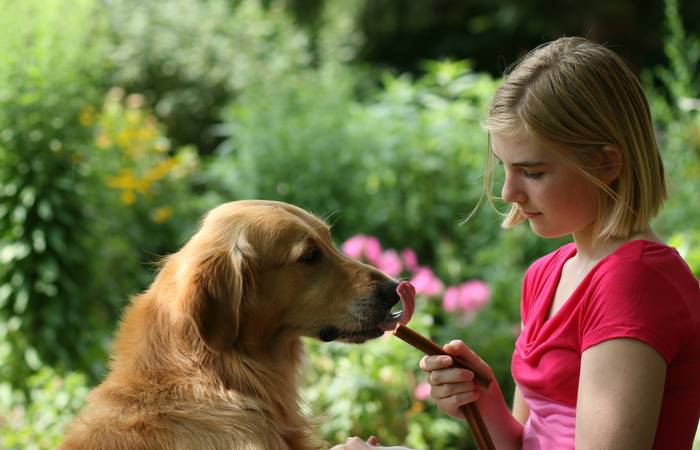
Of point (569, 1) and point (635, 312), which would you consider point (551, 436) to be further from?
point (569, 1)

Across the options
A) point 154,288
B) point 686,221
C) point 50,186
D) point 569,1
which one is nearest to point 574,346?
point 154,288

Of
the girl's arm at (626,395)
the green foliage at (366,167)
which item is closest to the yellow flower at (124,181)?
the green foliage at (366,167)

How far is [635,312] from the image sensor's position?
78.0 inches

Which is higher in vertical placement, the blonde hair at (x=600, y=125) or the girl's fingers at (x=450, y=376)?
the blonde hair at (x=600, y=125)

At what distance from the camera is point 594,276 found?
2.12m

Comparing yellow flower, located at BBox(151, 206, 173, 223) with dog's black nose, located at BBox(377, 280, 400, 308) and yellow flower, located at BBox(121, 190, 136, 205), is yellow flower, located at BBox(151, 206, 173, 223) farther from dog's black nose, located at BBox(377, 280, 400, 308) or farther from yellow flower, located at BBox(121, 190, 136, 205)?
dog's black nose, located at BBox(377, 280, 400, 308)

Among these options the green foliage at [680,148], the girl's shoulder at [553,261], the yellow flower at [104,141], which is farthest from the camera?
the yellow flower at [104,141]

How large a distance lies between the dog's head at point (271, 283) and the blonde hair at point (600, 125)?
978 millimetres

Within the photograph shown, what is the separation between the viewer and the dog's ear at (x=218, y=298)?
2.76 meters

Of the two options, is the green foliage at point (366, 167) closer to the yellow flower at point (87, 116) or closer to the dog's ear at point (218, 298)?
the yellow flower at point (87, 116)

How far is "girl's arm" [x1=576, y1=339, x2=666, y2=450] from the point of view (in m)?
1.96

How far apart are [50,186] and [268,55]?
6657 mm

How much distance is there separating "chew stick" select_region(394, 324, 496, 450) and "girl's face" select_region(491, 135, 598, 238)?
449 millimetres

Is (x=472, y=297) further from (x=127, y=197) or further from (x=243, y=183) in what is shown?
(x=127, y=197)
